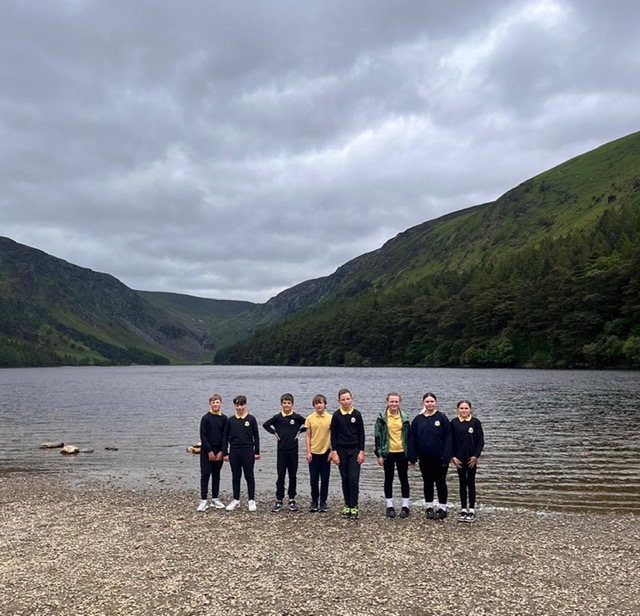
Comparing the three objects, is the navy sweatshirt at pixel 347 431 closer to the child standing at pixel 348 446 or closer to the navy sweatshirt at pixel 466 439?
the child standing at pixel 348 446

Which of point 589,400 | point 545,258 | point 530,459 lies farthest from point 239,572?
point 545,258

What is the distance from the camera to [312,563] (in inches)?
496

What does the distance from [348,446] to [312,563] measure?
4.48 m

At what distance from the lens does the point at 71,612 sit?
396 inches

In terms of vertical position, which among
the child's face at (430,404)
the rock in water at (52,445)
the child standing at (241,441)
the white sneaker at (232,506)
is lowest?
the rock in water at (52,445)

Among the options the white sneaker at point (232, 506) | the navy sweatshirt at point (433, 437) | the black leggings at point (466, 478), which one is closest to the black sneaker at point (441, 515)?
the black leggings at point (466, 478)

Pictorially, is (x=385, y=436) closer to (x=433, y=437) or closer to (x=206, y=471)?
(x=433, y=437)

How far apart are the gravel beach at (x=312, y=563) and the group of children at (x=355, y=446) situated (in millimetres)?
777

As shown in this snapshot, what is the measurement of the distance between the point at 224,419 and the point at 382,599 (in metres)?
8.96

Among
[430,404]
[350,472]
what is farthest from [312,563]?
[430,404]

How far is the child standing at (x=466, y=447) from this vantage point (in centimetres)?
1594

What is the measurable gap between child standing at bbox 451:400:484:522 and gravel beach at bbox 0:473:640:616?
0.81m

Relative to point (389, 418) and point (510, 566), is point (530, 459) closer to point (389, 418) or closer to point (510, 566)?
point (389, 418)

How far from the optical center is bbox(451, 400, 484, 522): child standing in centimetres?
1594
